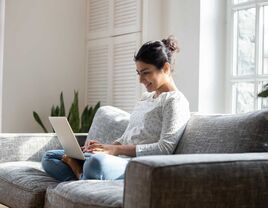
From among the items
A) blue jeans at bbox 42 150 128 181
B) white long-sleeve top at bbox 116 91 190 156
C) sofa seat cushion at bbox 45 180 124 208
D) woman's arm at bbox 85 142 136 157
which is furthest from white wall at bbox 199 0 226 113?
sofa seat cushion at bbox 45 180 124 208

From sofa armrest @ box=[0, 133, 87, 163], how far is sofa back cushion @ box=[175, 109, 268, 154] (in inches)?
39.1

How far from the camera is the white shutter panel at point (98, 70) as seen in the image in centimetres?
452

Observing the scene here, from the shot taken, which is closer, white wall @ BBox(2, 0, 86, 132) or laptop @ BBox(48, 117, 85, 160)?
laptop @ BBox(48, 117, 85, 160)

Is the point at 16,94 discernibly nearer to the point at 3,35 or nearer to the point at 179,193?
the point at 3,35

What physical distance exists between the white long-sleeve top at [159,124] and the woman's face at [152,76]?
0.08 meters

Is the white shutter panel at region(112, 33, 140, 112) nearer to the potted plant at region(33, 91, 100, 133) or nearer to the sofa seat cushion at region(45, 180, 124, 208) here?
the potted plant at region(33, 91, 100, 133)

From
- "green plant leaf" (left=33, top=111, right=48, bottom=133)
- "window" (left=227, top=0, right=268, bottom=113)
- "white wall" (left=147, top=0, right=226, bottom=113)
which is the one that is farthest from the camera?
"green plant leaf" (left=33, top=111, right=48, bottom=133)

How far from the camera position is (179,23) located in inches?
150

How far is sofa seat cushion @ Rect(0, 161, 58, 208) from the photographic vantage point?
7.88 feet

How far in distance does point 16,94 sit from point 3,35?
1.72ft

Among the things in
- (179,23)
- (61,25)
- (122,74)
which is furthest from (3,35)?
(179,23)

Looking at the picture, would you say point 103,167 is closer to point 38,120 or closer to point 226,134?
point 226,134

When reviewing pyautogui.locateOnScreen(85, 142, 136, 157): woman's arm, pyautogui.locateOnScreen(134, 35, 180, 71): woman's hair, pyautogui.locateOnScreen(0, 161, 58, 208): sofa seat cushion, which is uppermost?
pyautogui.locateOnScreen(134, 35, 180, 71): woman's hair

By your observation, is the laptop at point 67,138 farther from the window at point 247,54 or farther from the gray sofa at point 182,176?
the window at point 247,54
